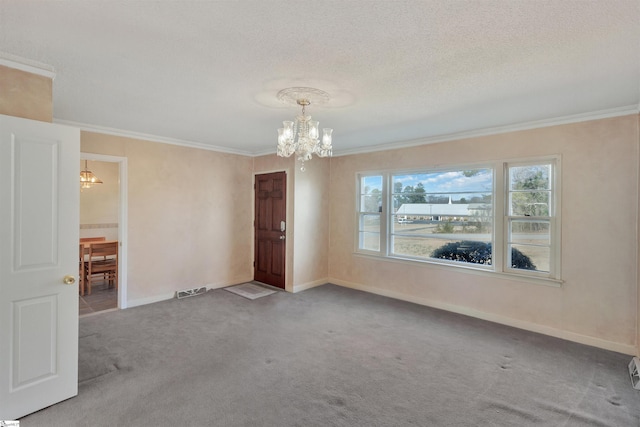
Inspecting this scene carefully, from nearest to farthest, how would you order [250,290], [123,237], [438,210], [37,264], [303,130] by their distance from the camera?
[37,264], [303,130], [123,237], [438,210], [250,290]

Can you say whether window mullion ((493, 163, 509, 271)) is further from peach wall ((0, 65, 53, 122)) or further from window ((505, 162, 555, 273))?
peach wall ((0, 65, 53, 122))

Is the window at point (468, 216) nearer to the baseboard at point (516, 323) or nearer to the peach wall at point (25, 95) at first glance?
the baseboard at point (516, 323)

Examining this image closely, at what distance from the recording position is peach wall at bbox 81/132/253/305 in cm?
446

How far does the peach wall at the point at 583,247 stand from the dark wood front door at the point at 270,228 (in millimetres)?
2784

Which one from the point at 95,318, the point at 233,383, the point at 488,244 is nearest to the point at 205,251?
the point at 95,318

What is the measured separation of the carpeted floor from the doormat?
2.75 feet

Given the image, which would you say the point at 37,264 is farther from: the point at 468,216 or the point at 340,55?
the point at 468,216

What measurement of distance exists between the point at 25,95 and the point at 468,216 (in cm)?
483

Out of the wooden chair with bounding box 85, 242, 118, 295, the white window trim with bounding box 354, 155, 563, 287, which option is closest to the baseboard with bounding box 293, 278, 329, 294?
the white window trim with bounding box 354, 155, 563, 287

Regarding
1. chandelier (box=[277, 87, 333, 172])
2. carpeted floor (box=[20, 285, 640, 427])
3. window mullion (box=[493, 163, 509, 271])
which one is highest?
chandelier (box=[277, 87, 333, 172])

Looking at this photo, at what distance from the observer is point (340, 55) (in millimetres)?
2059

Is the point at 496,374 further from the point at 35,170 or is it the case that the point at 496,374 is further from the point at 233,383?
the point at 35,170

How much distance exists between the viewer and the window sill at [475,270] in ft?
11.8

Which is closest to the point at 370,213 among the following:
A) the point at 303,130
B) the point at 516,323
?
the point at 516,323
